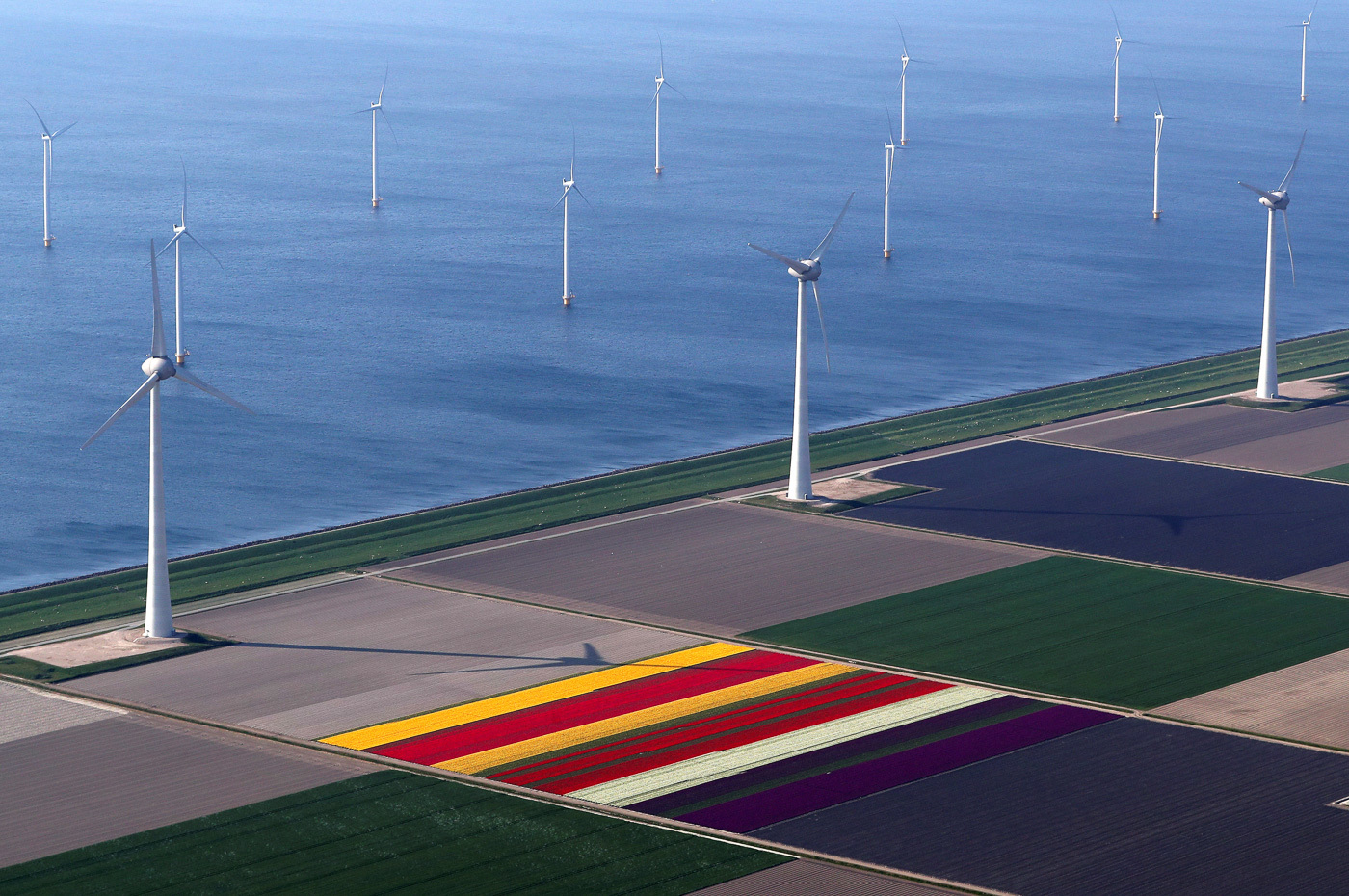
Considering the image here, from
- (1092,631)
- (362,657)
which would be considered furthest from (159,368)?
(1092,631)

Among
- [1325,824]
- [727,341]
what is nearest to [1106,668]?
[1325,824]

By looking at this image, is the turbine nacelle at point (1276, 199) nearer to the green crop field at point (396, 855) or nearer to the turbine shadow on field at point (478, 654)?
the turbine shadow on field at point (478, 654)

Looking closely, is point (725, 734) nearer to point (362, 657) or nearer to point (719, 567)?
point (362, 657)

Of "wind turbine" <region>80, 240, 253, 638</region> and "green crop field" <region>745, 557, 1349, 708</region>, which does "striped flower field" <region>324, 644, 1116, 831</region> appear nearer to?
"green crop field" <region>745, 557, 1349, 708</region>

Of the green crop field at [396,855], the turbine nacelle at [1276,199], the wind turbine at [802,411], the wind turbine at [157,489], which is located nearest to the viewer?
the green crop field at [396,855]

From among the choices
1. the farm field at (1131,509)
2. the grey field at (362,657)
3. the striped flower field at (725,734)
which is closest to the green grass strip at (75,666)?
the grey field at (362,657)

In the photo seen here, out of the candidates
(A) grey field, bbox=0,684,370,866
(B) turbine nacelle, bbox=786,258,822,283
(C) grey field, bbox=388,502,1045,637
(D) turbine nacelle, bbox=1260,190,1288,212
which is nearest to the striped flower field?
(A) grey field, bbox=0,684,370,866
